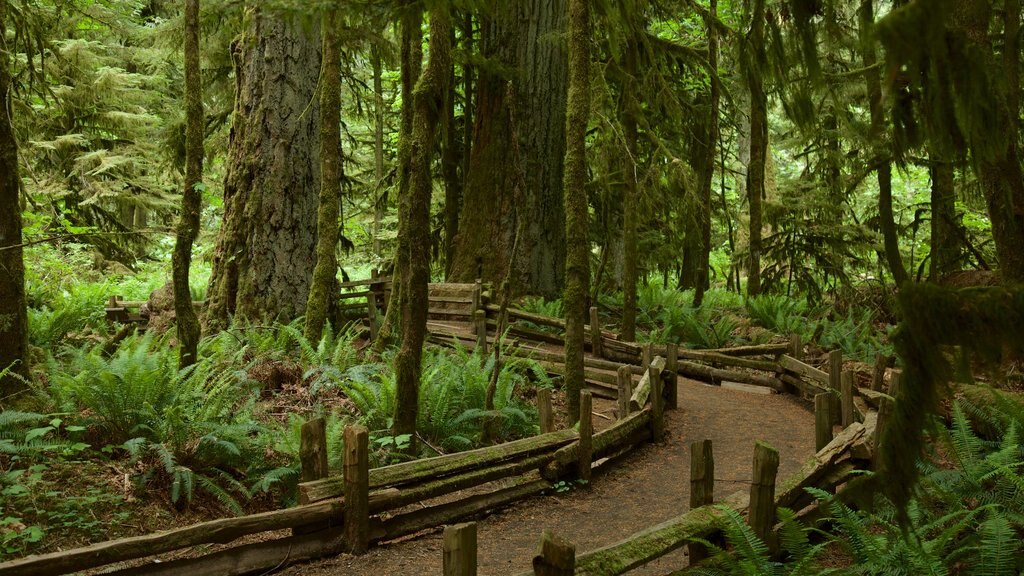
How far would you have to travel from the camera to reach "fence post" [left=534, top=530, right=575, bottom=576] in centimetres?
362

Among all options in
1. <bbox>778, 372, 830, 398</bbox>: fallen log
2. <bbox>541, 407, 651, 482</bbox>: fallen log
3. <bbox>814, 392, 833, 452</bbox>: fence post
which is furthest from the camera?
<bbox>778, 372, 830, 398</bbox>: fallen log

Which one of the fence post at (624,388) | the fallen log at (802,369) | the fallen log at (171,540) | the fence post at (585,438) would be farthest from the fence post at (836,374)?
the fallen log at (171,540)

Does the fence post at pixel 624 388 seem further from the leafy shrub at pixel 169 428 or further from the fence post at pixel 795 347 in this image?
the leafy shrub at pixel 169 428

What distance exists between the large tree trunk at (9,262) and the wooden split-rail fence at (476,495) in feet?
8.93

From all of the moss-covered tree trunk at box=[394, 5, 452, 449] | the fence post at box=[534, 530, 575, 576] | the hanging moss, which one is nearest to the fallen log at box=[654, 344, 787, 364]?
the moss-covered tree trunk at box=[394, 5, 452, 449]

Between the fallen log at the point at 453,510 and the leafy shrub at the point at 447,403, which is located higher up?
the leafy shrub at the point at 447,403

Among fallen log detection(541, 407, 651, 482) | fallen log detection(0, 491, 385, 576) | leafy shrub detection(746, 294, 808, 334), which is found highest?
leafy shrub detection(746, 294, 808, 334)

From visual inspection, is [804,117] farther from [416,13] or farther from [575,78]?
[416,13]

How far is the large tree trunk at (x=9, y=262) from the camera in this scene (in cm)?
662

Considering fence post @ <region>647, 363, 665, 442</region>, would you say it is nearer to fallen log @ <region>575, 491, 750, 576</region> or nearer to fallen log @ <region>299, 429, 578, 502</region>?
fallen log @ <region>299, 429, 578, 502</region>

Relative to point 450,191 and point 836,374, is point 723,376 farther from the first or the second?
point 450,191

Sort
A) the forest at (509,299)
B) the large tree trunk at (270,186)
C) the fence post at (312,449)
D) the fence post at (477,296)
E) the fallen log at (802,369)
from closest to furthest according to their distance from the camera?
the forest at (509,299) < the fence post at (312,449) < the fallen log at (802,369) < the large tree trunk at (270,186) < the fence post at (477,296)

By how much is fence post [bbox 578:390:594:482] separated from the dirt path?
19 centimetres

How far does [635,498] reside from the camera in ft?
23.1
